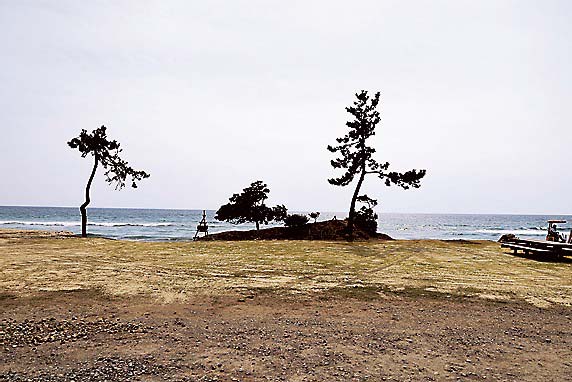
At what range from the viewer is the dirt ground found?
18.4ft

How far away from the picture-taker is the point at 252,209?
33.1m

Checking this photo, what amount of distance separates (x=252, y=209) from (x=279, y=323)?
25605 millimetres

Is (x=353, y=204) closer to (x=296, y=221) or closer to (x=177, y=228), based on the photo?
(x=296, y=221)

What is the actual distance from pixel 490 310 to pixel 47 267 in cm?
1225

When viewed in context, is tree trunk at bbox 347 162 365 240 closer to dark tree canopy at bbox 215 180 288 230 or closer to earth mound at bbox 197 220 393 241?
earth mound at bbox 197 220 393 241

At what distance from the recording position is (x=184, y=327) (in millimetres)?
7301

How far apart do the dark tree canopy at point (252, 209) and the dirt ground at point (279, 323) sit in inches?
735

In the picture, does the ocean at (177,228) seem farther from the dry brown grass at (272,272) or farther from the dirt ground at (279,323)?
the dirt ground at (279,323)

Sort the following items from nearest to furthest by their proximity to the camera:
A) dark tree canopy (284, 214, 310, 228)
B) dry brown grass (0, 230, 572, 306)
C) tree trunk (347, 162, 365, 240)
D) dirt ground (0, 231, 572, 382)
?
dirt ground (0, 231, 572, 382), dry brown grass (0, 230, 572, 306), tree trunk (347, 162, 365, 240), dark tree canopy (284, 214, 310, 228)

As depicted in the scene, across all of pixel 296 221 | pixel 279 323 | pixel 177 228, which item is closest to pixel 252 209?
pixel 296 221

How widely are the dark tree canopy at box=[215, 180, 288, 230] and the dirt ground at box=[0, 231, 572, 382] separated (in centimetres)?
1868

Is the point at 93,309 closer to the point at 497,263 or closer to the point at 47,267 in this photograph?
the point at 47,267

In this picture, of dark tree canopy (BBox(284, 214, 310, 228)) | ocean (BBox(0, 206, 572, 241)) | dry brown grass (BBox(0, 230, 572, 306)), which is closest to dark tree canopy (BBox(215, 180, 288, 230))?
dark tree canopy (BBox(284, 214, 310, 228))

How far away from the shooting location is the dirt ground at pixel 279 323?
562 centimetres
